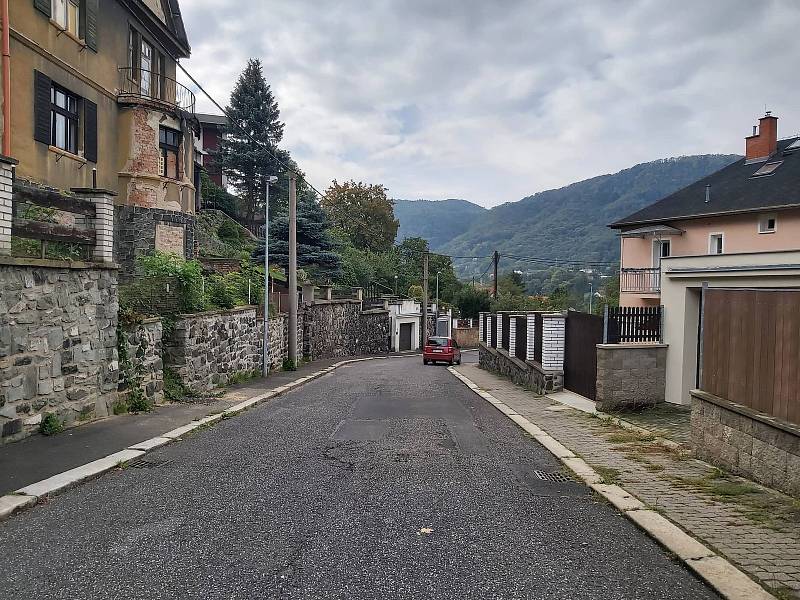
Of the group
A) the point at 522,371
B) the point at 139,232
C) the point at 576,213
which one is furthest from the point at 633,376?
the point at 576,213

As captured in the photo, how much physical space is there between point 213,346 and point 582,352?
29.5 ft

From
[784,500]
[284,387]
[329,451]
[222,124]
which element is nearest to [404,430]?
[329,451]

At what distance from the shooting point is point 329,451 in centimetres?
825

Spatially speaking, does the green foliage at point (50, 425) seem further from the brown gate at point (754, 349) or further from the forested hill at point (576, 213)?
the forested hill at point (576, 213)

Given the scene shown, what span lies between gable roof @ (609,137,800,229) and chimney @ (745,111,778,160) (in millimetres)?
388

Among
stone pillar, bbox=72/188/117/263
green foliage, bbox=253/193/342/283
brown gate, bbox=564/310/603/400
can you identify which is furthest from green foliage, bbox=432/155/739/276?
stone pillar, bbox=72/188/117/263

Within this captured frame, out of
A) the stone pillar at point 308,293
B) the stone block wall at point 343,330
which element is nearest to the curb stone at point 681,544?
the stone pillar at point 308,293

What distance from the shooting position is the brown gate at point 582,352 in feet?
42.3

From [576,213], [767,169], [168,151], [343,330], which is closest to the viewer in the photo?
[168,151]

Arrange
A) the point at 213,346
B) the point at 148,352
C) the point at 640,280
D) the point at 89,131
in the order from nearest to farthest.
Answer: the point at 148,352 < the point at 213,346 < the point at 89,131 < the point at 640,280

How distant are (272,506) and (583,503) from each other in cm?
308

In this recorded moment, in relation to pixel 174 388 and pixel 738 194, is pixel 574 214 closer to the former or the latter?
pixel 738 194

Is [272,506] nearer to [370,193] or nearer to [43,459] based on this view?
[43,459]

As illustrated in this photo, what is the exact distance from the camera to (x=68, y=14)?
51.1ft
